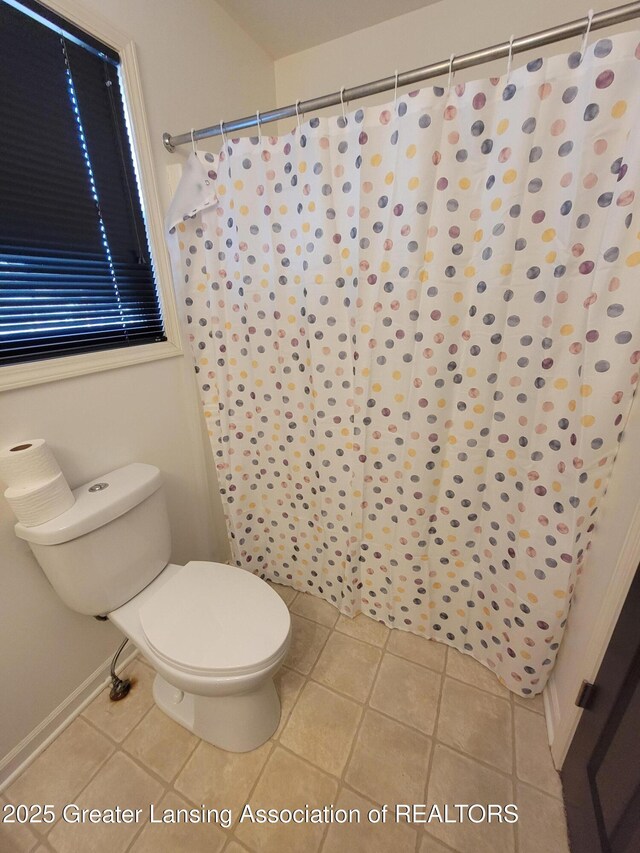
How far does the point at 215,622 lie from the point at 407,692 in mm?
745

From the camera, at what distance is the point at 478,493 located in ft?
3.52

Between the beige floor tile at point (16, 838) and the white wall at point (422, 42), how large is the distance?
258 cm

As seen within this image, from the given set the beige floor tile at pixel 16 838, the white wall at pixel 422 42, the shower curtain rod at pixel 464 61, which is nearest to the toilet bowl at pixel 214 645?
the beige floor tile at pixel 16 838

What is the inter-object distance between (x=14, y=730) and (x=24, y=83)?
171 centimetres

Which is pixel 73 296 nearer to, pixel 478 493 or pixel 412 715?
pixel 478 493

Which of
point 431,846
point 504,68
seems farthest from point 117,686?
point 504,68

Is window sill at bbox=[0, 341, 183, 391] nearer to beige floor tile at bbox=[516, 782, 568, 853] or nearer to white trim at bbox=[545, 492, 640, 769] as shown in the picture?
white trim at bbox=[545, 492, 640, 769]

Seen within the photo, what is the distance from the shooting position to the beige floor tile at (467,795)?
33.7 inches

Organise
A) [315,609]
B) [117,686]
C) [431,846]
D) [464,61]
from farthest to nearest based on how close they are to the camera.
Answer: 1. [315,609]
2. [117,686]
3. [431,846]
4. [464,61]

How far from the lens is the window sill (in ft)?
2.81

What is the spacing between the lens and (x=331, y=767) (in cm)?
100

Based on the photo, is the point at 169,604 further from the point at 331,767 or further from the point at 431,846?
the point at 431,846

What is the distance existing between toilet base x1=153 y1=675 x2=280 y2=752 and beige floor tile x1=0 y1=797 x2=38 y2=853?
0.38m

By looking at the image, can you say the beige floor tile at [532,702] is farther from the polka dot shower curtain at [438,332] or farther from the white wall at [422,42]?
the white wall at [422,42]
